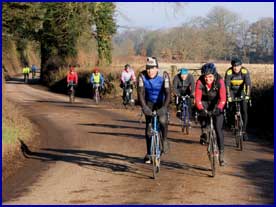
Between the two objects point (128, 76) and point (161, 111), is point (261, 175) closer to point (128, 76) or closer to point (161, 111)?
point (161, 111)

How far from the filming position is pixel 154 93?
34.8 feet

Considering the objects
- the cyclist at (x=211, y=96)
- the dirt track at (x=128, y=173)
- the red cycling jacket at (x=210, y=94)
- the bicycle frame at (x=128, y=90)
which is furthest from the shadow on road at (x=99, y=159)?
the bicycle frame at (x=128, y=90)

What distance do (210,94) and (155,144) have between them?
4.39 feet

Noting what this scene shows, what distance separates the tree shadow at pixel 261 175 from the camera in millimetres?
8914

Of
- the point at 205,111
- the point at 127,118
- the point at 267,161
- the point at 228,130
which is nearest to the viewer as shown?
the point at 205,111

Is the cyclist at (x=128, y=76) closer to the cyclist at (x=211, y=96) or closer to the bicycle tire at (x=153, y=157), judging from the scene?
the cyclist at (x=211, y=96)

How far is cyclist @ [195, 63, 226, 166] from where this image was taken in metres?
10.4

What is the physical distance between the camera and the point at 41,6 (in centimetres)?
2102

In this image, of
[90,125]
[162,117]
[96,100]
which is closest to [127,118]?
[90,125]

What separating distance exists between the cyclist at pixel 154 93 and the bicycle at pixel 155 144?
0.08 m

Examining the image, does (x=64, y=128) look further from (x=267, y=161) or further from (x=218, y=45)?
(x=218, y=45)

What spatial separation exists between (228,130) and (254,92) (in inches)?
101

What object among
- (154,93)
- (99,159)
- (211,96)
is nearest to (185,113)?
(99,159)

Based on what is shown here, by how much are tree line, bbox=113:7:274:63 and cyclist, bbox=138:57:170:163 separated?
27329mm
